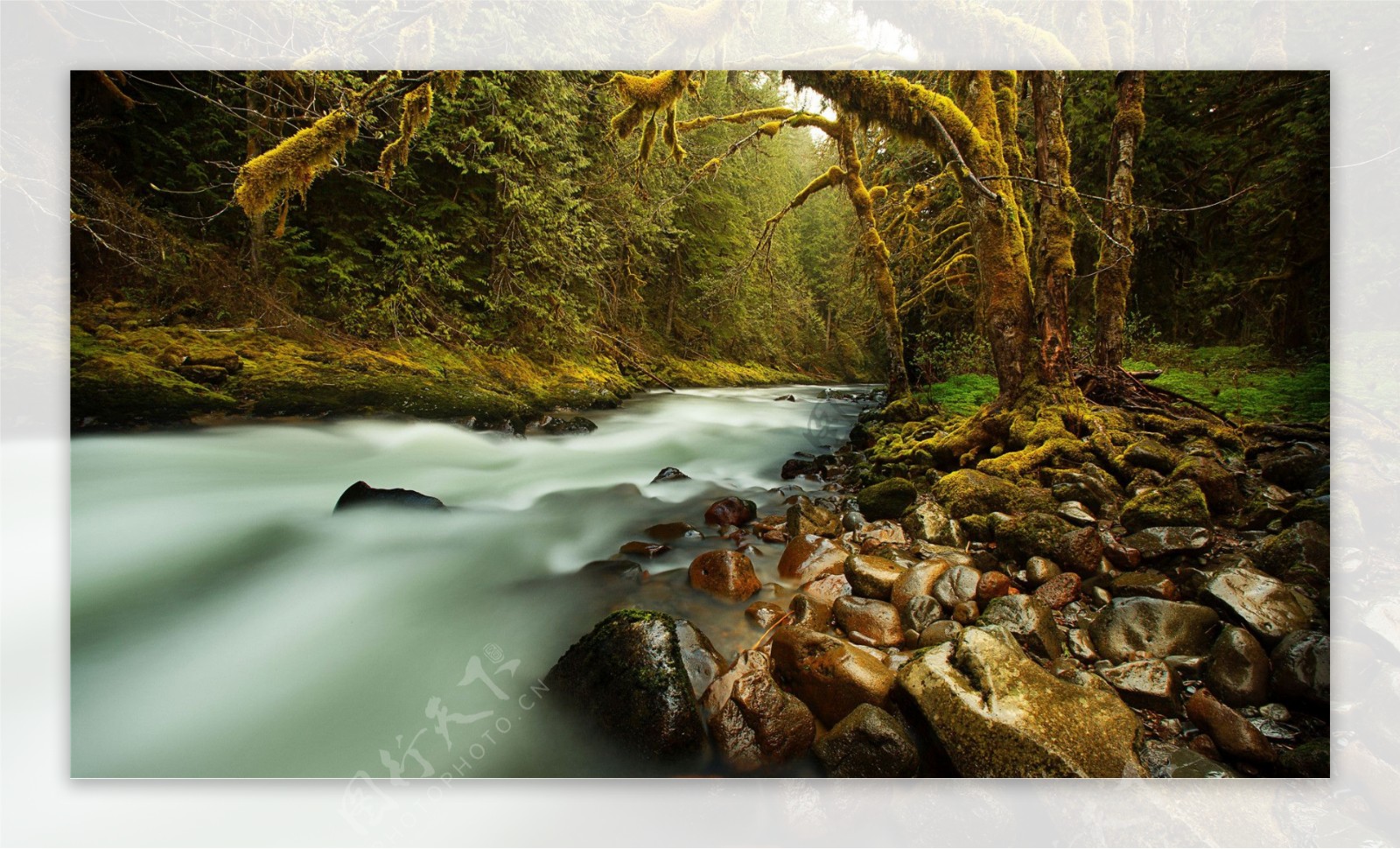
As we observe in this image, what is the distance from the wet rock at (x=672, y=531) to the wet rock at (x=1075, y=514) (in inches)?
63.0

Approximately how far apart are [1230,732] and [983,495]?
1131mm

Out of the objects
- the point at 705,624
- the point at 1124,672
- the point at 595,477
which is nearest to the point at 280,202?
the point at 595,477

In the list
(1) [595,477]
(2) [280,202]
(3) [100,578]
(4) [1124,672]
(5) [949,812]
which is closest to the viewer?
(5) [949,812]

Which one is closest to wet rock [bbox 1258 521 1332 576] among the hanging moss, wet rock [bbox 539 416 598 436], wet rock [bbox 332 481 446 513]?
wet rock [bbox 539 416 598 436]

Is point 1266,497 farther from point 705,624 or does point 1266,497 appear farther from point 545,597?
point 545,597

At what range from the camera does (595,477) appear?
8.26 ft

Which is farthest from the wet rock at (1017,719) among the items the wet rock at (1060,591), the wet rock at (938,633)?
the wet rock at (1060,591)

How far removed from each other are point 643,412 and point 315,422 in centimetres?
156

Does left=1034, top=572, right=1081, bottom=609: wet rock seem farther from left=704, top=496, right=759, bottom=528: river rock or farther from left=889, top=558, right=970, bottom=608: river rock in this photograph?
left=704, top=496, right=759, bottom=528: river rock

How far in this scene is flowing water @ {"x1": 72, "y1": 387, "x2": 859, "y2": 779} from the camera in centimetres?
165

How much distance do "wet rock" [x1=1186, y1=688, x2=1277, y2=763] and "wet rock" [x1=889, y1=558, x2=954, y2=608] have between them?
78cm

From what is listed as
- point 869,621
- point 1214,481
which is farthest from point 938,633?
point 1214,481

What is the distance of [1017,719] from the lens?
55.7 inches

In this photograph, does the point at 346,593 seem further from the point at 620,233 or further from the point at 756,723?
the point at 620,233
